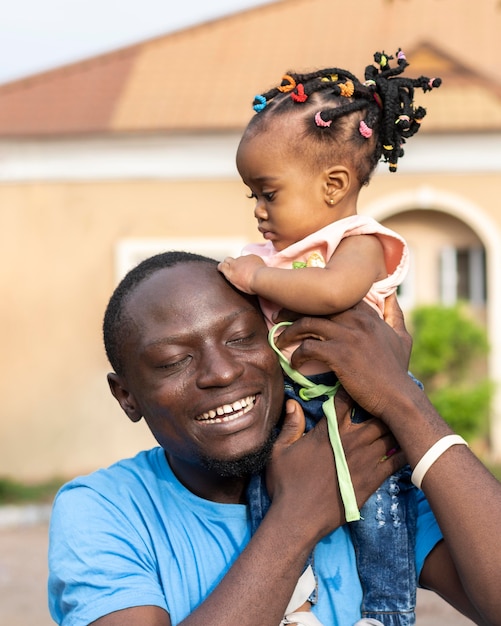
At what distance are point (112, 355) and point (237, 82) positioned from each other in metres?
10.1

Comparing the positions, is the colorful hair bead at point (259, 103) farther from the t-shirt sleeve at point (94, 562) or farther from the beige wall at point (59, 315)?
the beige wall at point (59, 315)

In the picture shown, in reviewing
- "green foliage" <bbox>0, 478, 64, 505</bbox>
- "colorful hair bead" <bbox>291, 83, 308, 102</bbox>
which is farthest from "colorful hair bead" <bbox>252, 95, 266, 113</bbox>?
"green foliage" <bbox>0, 478, 64, 505</bbox>

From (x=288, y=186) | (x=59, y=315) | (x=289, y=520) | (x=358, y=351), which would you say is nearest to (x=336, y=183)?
(x=288, y=186)

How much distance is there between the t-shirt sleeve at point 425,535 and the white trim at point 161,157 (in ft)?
30.7

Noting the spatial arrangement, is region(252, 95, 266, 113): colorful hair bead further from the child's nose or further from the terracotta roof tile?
the terracotta roof tile

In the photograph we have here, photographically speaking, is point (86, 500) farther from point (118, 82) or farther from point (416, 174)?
point (118, 82)

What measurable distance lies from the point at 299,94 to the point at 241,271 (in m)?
0.52

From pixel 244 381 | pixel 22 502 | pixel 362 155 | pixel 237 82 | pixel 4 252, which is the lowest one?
pixel 22 502

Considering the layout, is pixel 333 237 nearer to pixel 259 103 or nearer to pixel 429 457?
pixel 259 103

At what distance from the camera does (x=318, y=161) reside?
2.65 meters

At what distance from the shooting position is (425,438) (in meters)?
2.30

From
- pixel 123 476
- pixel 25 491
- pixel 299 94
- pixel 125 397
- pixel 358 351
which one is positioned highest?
pixel 299 94

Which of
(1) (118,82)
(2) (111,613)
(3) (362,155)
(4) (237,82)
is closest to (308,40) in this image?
(4) (237,82)

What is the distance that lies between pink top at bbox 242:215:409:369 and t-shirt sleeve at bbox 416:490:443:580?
542 millimetres
